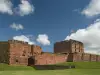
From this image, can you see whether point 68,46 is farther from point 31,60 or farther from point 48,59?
point 31,60

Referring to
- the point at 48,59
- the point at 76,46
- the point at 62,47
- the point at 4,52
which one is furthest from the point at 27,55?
the point at 76,46

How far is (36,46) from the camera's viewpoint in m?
70.7

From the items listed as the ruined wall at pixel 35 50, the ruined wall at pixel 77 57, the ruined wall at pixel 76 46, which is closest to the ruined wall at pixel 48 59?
the ruined wall at pixel 35 50

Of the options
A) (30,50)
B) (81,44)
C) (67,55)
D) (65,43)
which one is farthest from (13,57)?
(81,44)

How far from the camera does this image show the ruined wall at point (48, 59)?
65.4 metres

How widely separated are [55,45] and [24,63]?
28984 millimetres

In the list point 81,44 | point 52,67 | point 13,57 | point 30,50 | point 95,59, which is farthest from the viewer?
point 81,44

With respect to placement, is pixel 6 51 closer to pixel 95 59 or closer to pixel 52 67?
pixel 52 67

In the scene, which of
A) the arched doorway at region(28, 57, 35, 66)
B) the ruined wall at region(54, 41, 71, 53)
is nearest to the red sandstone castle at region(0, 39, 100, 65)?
the arched doorway at region(28, 57, 35, 66)

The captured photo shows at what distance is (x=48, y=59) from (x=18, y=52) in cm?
953

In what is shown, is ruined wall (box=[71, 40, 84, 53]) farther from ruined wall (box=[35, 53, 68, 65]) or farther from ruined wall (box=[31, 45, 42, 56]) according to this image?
ruined wall (box=[31, 45, 42, 56])

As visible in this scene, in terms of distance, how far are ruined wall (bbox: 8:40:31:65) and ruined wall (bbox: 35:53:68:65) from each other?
10.5 ft

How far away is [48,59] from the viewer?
224 ft

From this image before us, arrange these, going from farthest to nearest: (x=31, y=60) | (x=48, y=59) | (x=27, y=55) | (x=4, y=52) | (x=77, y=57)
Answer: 1. (x=77, y=57)
2. (x=48, y=59)
3. (x=27, y=55)
4. (x=31, y=60)
5. (x=4, y=52)
